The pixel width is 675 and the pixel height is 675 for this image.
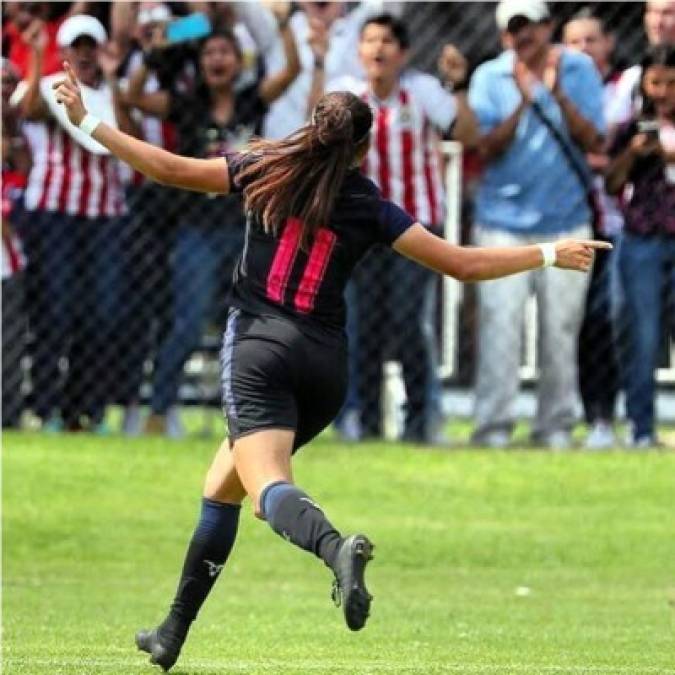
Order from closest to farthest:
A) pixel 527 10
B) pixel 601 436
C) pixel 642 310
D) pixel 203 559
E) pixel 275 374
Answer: pixel 275 374 → pixel 203 559 → pixel 527 10 → pixel 642 310 → pixel 601 436

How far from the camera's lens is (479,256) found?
7.68 metres

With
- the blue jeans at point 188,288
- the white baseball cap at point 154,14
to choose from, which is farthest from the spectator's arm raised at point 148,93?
the blue jeans at point 188,288

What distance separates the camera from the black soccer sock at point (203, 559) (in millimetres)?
7961

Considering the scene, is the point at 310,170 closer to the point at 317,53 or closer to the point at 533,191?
the point at 317,53

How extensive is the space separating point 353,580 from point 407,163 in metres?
7.70

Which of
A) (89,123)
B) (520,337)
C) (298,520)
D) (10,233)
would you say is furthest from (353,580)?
(10,233)

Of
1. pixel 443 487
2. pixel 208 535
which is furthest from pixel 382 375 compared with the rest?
pixel 208 535

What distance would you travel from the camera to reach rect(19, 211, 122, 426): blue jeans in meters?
15.0

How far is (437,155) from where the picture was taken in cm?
1437

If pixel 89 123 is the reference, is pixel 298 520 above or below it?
below

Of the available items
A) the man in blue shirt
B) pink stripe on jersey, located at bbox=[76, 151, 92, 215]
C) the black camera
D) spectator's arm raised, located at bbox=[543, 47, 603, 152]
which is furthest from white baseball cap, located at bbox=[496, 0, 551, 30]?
pink stripe on jersey, located at bbox=[76, 151, 92, 215]

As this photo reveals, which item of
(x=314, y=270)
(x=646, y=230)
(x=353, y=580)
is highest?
(x=646, y=230)

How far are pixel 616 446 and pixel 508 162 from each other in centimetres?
195

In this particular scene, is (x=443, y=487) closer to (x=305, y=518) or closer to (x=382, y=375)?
(x=382, y=375)
